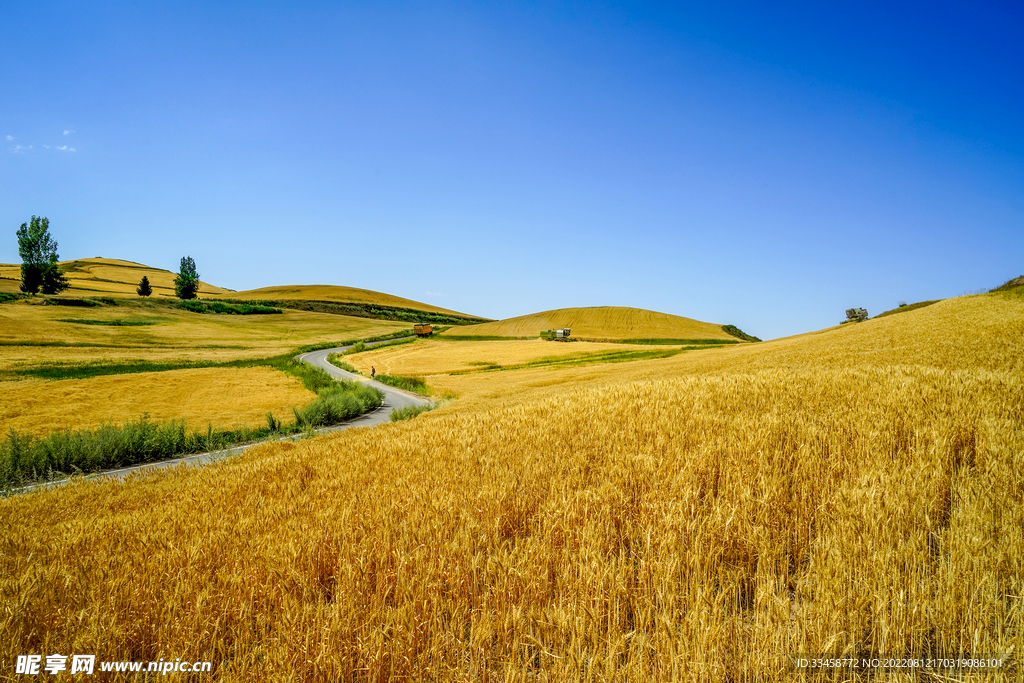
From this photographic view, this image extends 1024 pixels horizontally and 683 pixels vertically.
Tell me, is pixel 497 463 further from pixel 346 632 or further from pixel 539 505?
pixel 346 632

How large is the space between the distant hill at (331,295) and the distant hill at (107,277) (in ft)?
52.5

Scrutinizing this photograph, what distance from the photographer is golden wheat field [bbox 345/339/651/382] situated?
194ft

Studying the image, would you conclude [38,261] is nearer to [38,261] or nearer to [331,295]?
[38,261]

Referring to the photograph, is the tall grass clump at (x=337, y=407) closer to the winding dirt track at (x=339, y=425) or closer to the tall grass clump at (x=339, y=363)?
the winding dirt track at (x=339, y=425)

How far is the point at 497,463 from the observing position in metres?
5.51

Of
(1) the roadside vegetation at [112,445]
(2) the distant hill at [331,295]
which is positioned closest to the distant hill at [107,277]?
(2) the distant hill at [331,295]

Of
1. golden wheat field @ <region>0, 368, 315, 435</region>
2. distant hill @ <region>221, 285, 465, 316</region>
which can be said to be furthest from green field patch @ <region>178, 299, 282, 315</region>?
golden wheat field @ <region>0, 368, 315, 435</region>

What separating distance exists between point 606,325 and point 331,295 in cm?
11136

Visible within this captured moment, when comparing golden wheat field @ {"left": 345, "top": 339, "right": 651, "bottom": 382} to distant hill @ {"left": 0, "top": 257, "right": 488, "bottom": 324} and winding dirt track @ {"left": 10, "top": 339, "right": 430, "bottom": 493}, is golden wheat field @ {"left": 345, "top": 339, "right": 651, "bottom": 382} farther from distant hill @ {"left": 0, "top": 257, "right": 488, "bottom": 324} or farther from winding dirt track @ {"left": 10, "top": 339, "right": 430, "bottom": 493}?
distant hill @ {"left": 0, "top": 257, "right": 488, "bottom": 324}

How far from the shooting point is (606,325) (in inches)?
3937

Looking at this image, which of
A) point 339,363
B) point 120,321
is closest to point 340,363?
point 339,363

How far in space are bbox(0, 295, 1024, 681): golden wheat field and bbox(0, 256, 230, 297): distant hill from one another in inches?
5684

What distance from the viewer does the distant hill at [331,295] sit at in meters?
159

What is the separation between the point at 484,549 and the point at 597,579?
3.22 feet
